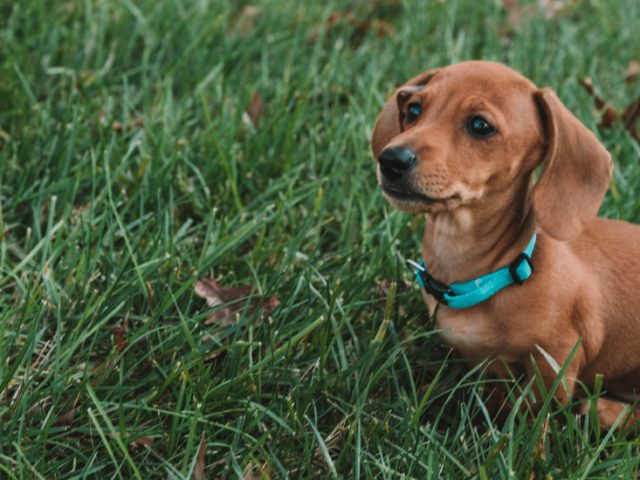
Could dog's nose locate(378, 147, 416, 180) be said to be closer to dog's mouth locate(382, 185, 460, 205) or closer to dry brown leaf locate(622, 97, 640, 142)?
dog's mouth locate(382, 185, 460, 205)

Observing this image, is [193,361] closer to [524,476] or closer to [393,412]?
[393,412]

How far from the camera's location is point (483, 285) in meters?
2.69

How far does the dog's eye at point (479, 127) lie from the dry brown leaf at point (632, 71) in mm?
2408

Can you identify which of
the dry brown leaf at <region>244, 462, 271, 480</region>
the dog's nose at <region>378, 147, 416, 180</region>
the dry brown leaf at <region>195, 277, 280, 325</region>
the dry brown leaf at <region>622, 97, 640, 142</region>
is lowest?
the dry brown leaf at <region>244, 462, 271, 480</region>

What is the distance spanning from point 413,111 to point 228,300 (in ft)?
2.69

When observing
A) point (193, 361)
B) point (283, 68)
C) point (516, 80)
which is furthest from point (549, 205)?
point (283, 68)

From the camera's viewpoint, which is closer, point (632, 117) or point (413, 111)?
point (413, 111)

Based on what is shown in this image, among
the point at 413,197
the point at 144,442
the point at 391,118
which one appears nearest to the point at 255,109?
the point at 391,118

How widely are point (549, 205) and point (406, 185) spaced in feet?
1.31

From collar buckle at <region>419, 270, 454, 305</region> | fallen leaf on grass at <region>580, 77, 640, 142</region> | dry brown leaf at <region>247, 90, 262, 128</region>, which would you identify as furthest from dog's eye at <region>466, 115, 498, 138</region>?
fallen leaf on grass at <region>580, 77, 640, 142</region>

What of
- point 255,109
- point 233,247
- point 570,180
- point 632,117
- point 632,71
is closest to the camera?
point 570,180

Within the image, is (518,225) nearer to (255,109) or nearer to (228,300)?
(228,300)

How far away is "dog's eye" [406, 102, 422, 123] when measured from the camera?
2.75 meters

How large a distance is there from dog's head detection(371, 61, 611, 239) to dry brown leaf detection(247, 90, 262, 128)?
1470mm
